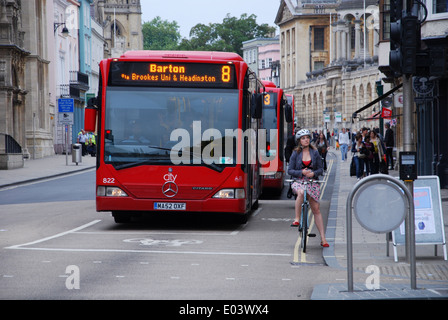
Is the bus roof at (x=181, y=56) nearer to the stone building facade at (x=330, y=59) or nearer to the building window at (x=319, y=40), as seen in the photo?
the stone building facade at (x=330, y=59)

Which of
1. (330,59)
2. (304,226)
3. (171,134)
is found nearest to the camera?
(304,226)

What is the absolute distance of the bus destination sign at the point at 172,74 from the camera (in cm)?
1571

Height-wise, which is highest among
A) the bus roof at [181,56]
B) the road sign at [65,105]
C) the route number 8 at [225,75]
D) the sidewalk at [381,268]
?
the road sign at [65,105]

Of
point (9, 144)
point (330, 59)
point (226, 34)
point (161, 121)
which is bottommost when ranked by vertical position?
point (9, 144)

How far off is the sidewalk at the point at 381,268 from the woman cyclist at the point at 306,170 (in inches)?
25.9

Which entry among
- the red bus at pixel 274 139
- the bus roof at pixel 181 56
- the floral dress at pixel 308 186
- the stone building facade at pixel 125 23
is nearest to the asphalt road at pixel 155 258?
the floral dress at pixel 308 186

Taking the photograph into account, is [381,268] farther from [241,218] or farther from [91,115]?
[91,115]

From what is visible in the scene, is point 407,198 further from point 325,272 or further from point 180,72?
point 180,72

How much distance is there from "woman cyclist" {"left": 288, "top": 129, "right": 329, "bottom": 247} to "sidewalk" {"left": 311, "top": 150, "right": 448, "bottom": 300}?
2.16 feet

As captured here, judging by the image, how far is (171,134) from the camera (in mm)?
15469

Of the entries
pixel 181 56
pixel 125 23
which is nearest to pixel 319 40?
pixel 125 23

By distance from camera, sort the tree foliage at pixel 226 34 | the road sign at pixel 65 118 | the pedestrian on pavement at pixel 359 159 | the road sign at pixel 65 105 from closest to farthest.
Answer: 1. the pedestrian on pavement at pixel 359 159
2. the road sign at pixel 65 118
3. the road sign at pixel 65 105
4. the tree foliage at pixel 226 34

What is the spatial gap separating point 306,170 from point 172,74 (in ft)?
11.2

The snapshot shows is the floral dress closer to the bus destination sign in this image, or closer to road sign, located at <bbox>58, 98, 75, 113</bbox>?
the bus destination sign
